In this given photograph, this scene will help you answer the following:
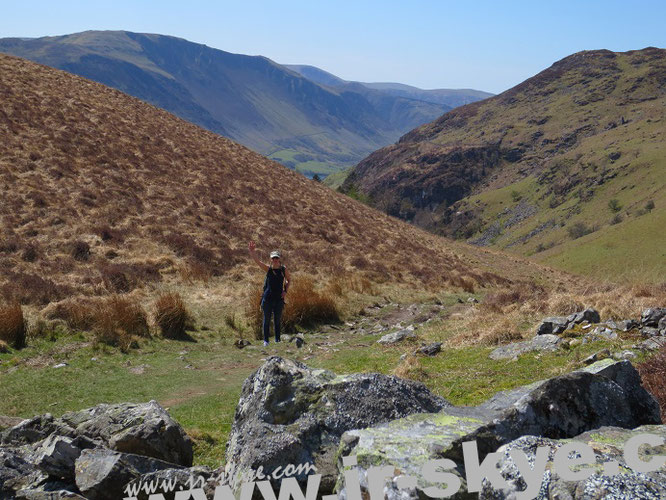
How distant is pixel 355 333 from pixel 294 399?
13.3 meters

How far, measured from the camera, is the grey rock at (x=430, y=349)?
43.9 ft

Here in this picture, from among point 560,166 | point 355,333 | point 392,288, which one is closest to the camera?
point 355,333

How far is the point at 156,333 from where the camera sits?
659 inches

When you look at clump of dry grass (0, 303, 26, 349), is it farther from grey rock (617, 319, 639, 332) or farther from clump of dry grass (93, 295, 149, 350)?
grey rock (617, 319, 639, 332)

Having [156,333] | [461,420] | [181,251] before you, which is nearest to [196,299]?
[156,333]

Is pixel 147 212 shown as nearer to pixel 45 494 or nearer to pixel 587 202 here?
pixel 45 494

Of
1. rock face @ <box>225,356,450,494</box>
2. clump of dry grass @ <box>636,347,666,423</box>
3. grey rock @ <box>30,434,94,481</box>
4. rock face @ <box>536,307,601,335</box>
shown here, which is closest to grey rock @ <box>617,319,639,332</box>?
rock face @ <box>536,307,601,335</box>

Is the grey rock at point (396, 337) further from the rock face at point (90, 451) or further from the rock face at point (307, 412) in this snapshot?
the rock face at point (307, 412)

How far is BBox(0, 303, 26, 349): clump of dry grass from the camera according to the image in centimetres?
1412

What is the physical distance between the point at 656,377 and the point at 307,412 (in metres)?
5.53

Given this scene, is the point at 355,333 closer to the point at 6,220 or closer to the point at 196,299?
the point at 196,299

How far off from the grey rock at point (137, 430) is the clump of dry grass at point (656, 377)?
6622 mm

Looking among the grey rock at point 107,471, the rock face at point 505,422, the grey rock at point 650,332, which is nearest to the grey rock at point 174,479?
the grey rock at point 107,471

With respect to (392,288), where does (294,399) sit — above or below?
above
